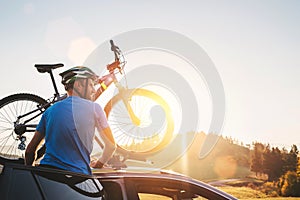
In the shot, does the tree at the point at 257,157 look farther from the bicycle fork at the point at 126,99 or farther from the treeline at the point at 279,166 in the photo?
the bicycle fork at the point at 126,99

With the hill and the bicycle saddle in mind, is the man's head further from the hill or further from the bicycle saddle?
the hill

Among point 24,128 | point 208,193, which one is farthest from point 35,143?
point 24,128

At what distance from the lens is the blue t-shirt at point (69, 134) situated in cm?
322

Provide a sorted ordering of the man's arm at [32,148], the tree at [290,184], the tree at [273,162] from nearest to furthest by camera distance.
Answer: the man's arm at [32,148]
the tree at [290,184]
the tree at [273,162]

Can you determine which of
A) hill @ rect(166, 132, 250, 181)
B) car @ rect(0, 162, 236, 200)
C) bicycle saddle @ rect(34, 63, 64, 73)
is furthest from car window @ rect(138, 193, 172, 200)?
hill @ rect(166, 132, 250, 181)

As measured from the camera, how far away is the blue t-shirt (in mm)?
3221

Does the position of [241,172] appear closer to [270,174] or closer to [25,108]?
[270,174]

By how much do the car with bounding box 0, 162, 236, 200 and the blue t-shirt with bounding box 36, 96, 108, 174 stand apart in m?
0.19

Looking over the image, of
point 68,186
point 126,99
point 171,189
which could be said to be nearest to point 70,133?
point 171,189

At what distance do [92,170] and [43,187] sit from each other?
1.42 m

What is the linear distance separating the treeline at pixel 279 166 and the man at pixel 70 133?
239 ft

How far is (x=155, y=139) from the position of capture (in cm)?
607

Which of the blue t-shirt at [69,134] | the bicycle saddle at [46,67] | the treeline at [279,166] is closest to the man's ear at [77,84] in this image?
the blue t-shirt at [69,134]

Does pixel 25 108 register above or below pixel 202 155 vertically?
above
